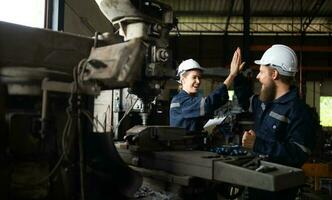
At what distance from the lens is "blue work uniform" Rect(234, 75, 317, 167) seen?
5.68ft

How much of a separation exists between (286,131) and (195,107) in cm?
68

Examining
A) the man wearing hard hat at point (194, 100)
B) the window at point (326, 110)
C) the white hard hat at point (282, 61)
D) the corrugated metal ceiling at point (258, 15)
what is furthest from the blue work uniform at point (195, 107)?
the window at point (326, 110)

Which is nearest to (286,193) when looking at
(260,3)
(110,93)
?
(110,93)

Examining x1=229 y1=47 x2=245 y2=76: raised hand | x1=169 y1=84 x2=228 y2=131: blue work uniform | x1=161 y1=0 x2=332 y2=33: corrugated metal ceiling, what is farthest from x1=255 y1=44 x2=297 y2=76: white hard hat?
x1=161 y1=0 x2=332 y2=33: corrugated metal ceiling

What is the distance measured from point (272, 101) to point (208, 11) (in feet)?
23.5

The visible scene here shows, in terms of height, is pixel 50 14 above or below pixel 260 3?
below

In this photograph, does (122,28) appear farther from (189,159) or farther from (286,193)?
(286,193)

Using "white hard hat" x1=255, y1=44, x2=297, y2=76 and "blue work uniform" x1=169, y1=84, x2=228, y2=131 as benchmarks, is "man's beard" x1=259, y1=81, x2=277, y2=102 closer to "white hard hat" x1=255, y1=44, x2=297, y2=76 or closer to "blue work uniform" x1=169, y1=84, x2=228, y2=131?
"white hard hat" x1=255, y1=44, x2=297, y2=76

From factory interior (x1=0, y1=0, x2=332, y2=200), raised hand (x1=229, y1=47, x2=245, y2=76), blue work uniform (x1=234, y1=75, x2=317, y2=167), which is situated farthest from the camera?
raised hand (x1=229, y1=47, x2=245, y2=76)

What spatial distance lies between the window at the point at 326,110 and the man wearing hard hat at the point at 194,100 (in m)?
8.41

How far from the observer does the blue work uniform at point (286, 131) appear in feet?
5.68

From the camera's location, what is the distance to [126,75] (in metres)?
1.14

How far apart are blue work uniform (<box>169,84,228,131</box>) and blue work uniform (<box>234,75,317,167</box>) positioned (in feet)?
1.08

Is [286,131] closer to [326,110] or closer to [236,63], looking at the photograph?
[236,63]
